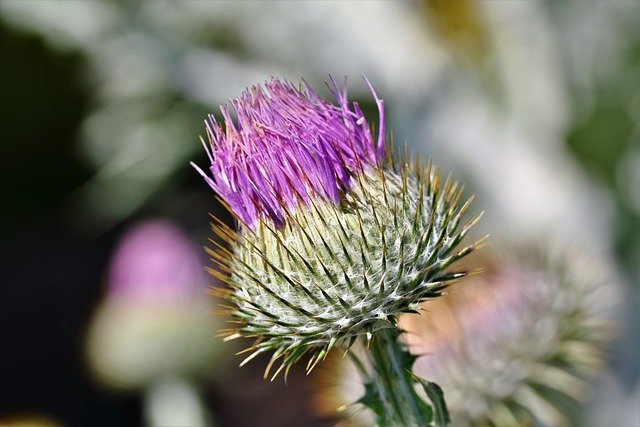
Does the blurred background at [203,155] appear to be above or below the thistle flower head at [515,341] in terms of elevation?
above

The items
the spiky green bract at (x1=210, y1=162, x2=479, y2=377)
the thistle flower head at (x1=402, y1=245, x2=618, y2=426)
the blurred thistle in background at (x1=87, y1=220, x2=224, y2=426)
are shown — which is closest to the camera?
the spiky green bract at (x1=210, y1=162, x2=479, y2=377)

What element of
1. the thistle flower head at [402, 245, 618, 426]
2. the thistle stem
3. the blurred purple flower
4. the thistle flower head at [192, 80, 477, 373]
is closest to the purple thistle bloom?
the thistle flower head at [192, 80, 477, 373]

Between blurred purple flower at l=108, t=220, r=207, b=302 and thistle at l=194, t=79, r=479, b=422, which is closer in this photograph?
thistle at l=194, t=79, r=479, b=422

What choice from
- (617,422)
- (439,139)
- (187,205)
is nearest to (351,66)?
(439,139)

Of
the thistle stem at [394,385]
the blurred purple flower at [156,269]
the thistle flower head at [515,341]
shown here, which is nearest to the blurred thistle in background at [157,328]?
the blurred purple flower at [156,269]

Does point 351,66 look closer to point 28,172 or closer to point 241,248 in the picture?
point 28,172

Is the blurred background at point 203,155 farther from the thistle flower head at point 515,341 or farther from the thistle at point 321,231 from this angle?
the thistle at point 321,231

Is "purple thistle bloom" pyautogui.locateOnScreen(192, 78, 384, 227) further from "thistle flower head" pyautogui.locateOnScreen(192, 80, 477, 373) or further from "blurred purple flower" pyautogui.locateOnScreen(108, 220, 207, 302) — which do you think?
"blurred purple flower" pyautogui.locateOnScreen(108, 220, 207, 302)

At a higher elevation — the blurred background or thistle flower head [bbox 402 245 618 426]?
the blurred background
